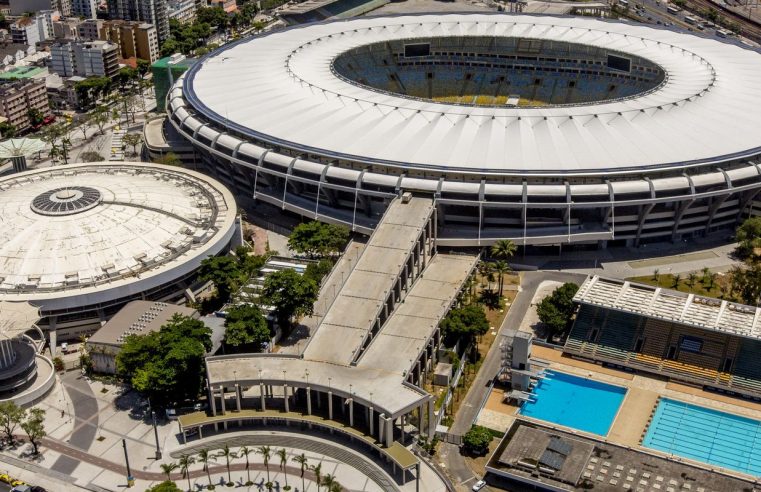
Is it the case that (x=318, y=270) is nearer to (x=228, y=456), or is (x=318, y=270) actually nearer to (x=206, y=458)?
(x=228, y=456)

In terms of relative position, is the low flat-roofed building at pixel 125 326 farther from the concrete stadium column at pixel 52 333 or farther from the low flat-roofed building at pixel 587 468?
the low flat-roofed building at pixel 587 468

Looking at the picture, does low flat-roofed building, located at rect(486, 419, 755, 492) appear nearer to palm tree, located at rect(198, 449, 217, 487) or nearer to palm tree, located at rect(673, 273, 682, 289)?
palm tree, located at rect(198, 449, 217, 487)

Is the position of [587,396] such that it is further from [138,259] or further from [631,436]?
[138,259]

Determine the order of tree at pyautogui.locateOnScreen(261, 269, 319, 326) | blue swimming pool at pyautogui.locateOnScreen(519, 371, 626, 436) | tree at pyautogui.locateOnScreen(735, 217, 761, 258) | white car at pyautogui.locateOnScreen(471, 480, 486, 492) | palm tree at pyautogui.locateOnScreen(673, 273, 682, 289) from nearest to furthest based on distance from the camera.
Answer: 1. white car at pyautogui.locateOnScreen(471, 480, 486, 492)
2. blue swimming pool at pyautogui.locateOnScreen(519, 371, 626, 436)
3. tree at pyautogui.locateOnScreen(261, 269, 319, 326)
4. palm tree at pyautogui.locateOnScreen(673, 273, 682, 289)
5. tree at pyautogui.locateOnScreen(735, 217, 761, 258)

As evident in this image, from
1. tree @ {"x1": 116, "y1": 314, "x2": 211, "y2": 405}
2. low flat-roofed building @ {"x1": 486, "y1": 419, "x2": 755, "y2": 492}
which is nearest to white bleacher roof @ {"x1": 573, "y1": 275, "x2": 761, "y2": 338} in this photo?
low flat-roofed building @ {"x1": 486, "y1": 419, "x2": 755, "y2": 492}

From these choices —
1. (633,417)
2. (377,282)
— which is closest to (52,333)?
(377,282)

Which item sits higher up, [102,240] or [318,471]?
[102,240]
